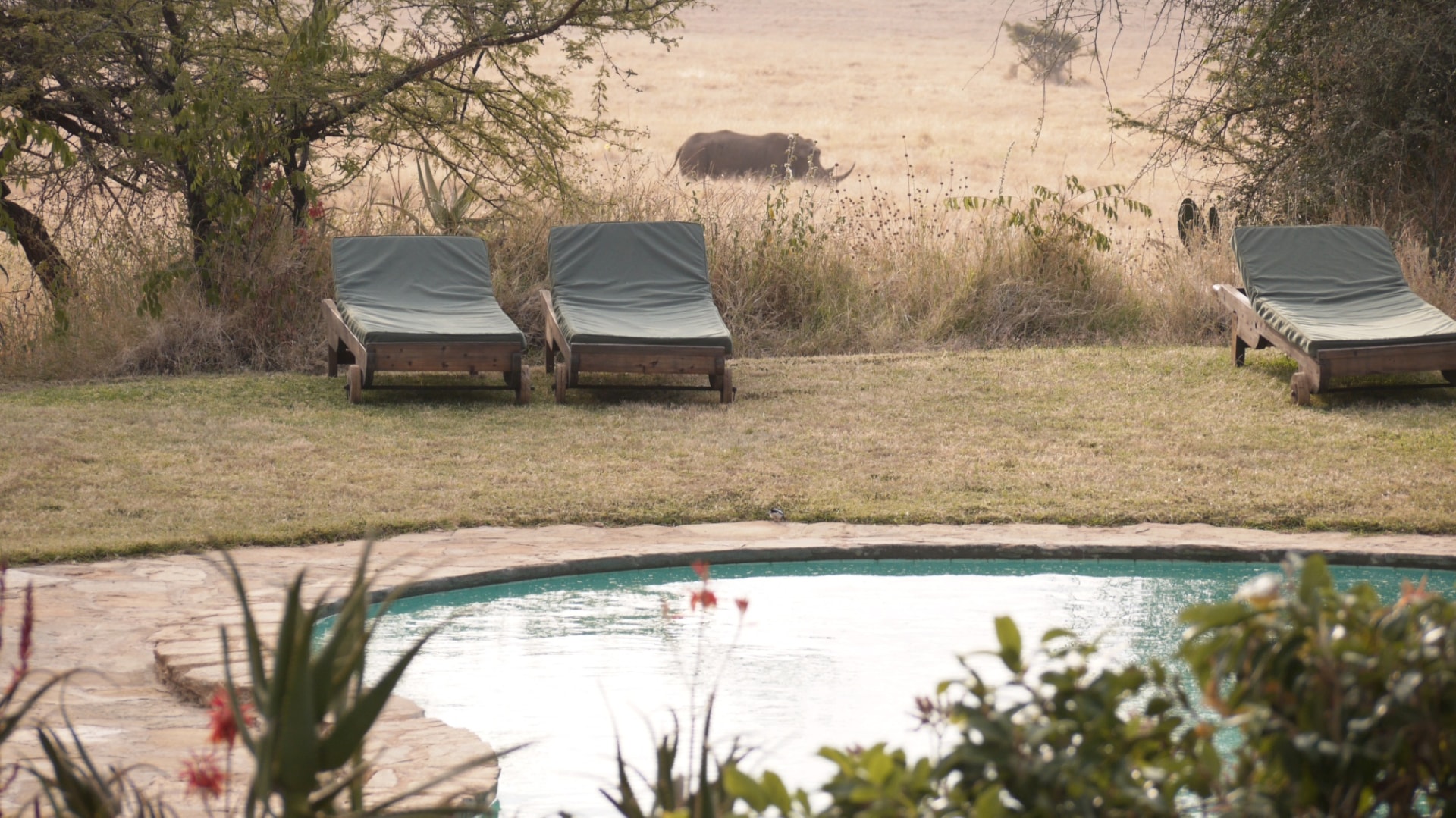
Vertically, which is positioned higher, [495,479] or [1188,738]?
[1188,738]

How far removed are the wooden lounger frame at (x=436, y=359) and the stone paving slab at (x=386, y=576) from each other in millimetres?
2410

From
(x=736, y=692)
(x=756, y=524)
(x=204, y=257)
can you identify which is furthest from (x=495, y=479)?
(x=204, y=257)

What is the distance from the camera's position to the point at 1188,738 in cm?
151

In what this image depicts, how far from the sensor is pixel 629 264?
882cm

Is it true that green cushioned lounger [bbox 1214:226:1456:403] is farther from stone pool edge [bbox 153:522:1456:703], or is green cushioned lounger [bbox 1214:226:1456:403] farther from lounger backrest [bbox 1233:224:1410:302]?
stone pool edge [bbox 153:522:1456:703]

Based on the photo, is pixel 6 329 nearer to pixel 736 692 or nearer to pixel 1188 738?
pixel 736 692

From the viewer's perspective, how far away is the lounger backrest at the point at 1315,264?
8352mm

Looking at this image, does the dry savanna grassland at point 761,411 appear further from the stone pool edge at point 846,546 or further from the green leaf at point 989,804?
the green leaf at point 989,804

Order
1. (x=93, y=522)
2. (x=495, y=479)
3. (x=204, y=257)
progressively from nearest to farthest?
(x=93, y=522), (x=495, y=479), (x=204, y=257)

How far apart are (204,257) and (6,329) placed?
1.41 meters

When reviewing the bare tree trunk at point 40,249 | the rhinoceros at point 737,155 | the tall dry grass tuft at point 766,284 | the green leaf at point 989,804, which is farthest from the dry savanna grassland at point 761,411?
the rhinoceros at point 737,155

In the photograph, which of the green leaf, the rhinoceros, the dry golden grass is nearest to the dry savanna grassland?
the green leaf

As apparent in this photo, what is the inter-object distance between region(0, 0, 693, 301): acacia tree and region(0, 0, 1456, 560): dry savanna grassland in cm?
40

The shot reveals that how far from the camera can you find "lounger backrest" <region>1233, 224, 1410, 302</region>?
8352mm
